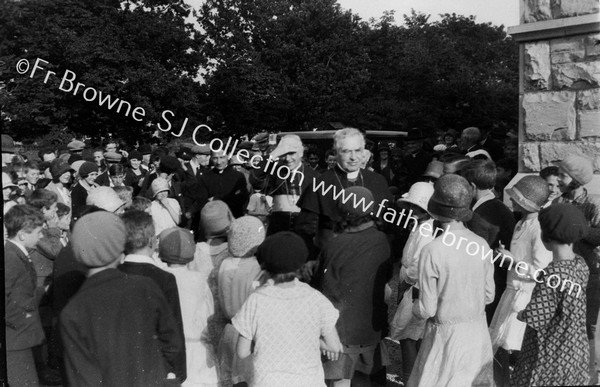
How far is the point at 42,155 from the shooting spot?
313 inches

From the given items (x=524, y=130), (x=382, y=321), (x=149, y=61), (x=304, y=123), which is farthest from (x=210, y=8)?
(x=382, y=321)

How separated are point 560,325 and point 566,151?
89.7 inches

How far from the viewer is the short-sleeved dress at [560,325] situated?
2773 mm

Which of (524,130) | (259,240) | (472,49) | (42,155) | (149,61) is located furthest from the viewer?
(149,61)

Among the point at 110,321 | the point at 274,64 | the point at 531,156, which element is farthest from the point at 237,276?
the point at 274,64

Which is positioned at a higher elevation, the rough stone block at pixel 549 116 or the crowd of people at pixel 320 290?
the rough stone block at pixel 549 116

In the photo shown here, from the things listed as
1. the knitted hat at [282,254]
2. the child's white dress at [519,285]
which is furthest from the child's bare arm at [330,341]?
the child's white dress at [519,285]

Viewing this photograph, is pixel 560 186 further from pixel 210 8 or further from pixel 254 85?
pixel 210 8

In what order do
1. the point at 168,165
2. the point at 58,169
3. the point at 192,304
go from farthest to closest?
the point at 168,165, the point at 58,169, the point at 192,304

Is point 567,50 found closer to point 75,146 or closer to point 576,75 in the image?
point 576,75

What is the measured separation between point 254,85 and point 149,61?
1425 millimetres

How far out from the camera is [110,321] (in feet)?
7.65

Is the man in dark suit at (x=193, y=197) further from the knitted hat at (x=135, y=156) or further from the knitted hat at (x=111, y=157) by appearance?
the knitted hat at (x=135, y=156)

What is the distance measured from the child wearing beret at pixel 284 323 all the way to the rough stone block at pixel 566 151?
2831mm
